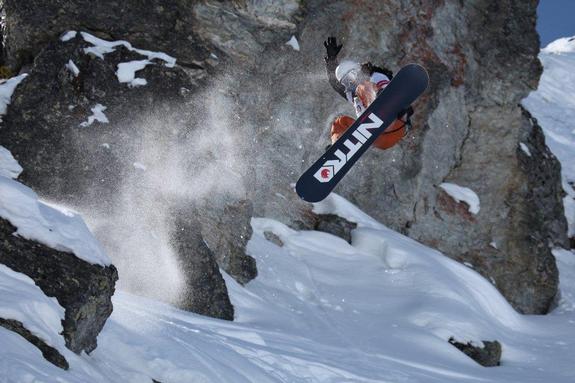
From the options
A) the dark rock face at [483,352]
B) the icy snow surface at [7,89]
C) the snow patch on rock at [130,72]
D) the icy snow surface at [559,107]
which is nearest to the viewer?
the icy snow surface at [7,89]

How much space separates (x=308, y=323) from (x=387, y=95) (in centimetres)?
335

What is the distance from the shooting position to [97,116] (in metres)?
11.0

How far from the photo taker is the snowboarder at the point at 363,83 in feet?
32.2

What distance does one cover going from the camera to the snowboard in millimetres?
9617

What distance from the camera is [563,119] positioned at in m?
29.7

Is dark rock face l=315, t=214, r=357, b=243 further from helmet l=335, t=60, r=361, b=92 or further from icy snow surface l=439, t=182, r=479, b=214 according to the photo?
helmet l=335, t=60, r=361, b=92

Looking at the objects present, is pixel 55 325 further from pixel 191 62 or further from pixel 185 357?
pixel 191 62

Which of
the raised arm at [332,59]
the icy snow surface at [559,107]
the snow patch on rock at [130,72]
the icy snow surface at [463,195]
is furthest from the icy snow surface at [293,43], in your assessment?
the icy snow surface at [559,107]

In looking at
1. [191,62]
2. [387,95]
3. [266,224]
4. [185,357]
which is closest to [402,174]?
[266,224]

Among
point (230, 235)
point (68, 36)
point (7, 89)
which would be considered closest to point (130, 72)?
point (68, 36)

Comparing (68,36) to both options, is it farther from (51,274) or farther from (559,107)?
(559,107)

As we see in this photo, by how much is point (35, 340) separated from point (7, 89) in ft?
20.4

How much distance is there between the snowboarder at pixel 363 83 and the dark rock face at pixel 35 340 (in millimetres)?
5461

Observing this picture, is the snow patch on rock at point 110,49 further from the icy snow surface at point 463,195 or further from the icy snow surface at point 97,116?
the icy snow surface at point 463,195
